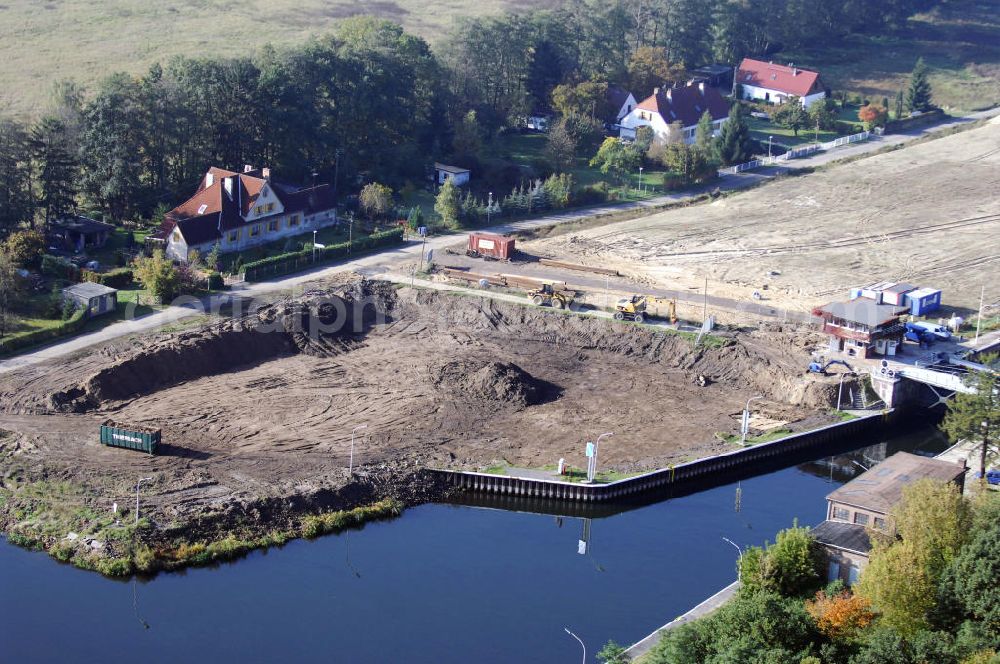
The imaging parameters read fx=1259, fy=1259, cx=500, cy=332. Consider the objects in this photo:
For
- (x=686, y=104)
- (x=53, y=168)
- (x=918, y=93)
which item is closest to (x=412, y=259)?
(x=53, y=168)

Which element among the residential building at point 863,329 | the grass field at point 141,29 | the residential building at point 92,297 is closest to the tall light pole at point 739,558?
the residential building at point 863,329

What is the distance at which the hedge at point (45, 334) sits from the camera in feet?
228

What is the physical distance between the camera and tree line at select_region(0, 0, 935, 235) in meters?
89.0

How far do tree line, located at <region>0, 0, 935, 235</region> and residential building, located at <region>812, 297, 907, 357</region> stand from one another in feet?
136

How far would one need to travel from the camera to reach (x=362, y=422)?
2596 inches

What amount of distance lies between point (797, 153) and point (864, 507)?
6955 centimetres

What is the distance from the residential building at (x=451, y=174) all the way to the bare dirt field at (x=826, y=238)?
13.4 m

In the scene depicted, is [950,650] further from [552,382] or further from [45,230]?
[45,230]

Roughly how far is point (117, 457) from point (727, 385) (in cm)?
3424

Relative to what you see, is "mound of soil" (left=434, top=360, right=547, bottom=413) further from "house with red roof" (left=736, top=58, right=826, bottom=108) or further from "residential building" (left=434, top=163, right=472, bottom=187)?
"house with red roof" (left=736, top=58, right=826, bottom=108)

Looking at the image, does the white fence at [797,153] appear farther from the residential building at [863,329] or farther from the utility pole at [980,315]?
the residential building at [863,329]

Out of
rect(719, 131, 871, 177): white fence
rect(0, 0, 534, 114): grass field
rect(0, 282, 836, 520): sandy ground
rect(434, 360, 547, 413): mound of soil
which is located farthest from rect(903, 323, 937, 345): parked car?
rect(0, 0, 534, 114): grass field

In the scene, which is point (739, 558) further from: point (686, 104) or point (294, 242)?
point (686, 104)

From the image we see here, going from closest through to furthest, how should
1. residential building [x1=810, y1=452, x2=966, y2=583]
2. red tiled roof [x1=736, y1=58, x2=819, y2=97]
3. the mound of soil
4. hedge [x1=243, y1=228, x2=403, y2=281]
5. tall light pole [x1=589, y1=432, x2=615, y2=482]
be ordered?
residential building [x1=810, y1=452, x2=966, y2=583], tall light pole [x1=589, y1=432, x2=615, y2=482], the mound of soil, hedge [x1=243, y1=228, x2=403, y2=281], red tiled roof [x1=736, y1=58, x2=819, y2=97]
